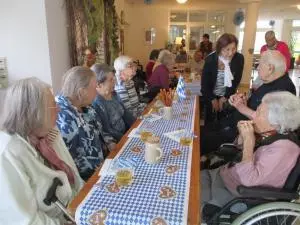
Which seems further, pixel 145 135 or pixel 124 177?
pixel 145 135

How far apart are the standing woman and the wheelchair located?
1853 mm

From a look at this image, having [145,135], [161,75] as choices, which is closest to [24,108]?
[145,135]

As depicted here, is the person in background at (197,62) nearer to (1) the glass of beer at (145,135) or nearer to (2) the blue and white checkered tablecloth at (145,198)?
(1) the glass of beer at (145,135)

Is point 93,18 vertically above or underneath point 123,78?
above

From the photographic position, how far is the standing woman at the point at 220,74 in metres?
2.92

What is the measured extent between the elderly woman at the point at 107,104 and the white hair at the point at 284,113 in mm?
1203

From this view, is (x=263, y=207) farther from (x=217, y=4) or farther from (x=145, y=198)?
(x=217, y=4)

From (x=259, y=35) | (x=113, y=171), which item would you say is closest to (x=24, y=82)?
(x=113, y=171)

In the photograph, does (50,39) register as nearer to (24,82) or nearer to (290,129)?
(24,82)

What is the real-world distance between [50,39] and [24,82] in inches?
65.8

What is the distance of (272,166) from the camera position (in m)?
1.26

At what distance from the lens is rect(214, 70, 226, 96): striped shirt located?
302 centimetres

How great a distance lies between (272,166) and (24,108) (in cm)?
116

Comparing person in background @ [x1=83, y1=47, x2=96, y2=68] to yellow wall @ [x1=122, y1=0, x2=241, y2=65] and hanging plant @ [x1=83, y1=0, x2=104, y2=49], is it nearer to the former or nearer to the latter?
hanging plant @ [x1=83, y1=0, x2=104, y2=49]
